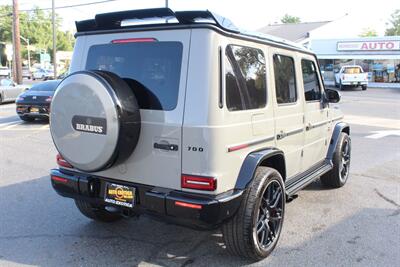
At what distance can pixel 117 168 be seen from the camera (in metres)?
3.74

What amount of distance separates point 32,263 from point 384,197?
455cm

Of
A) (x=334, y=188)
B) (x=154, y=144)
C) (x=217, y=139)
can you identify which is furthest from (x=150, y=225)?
(x=334, y=188)

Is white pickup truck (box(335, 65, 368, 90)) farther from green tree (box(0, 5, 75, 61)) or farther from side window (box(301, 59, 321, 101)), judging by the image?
green tree (box(0, 5, 75, 61))

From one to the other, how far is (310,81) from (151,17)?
243 cm

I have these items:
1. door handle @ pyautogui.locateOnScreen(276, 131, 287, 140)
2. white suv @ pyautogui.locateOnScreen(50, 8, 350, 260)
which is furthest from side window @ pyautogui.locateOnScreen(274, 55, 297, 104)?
door handle @ pyautogui.locateOnScreen(276, 131, 287, 140)

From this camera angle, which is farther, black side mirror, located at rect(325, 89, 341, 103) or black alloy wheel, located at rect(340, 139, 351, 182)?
black alloy wheel, located at rect(340, 139, 351, 182)

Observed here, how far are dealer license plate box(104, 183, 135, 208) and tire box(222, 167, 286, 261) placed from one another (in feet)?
2.68

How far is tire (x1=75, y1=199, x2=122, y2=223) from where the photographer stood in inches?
179

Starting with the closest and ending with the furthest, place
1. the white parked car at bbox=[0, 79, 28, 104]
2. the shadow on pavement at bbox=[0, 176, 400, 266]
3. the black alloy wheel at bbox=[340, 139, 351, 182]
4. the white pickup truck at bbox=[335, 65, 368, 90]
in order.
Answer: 1. the shadow on pavement at bbox=[0, 176, 400, 266]
2. the black alloy wheel at bbox=[340, 139, 351, 182]
3. the white parked car at bbox=[0, 79, 28, 104]
4. the white pickup truck at bbox=[335, 65, 368, 90]

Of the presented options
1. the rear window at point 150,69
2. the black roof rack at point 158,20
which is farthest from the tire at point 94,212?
the black roof rack at point 158,20

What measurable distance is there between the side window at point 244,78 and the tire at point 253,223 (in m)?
0.64

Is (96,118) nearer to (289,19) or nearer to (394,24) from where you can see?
(394,24)

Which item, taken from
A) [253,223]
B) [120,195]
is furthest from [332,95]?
[120,195]

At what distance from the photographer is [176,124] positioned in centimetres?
342
